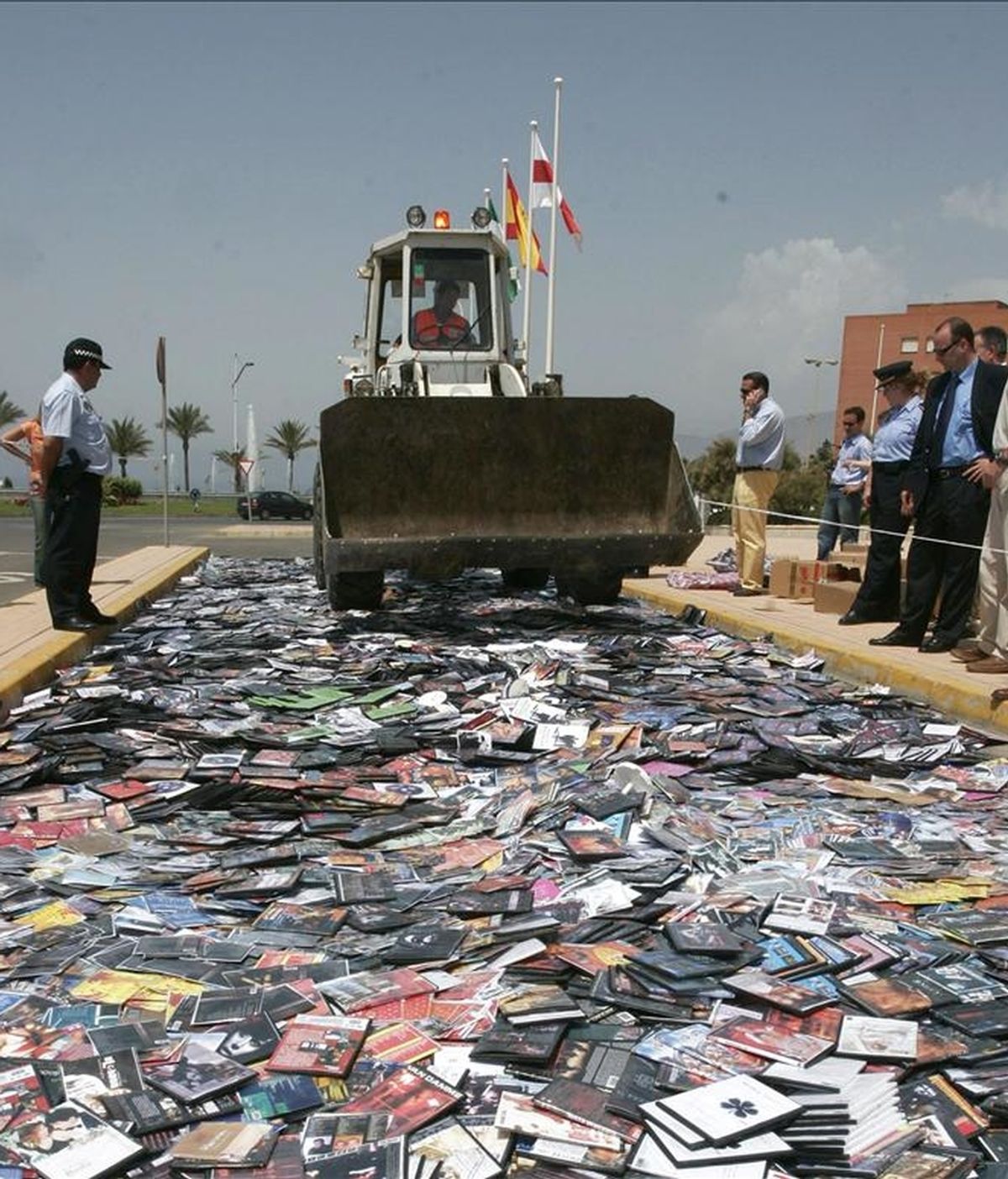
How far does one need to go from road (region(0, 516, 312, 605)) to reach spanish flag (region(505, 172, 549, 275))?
704 cm

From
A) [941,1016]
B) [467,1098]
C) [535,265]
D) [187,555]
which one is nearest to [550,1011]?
[467,1098]

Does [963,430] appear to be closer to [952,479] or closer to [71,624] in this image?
[952,479]

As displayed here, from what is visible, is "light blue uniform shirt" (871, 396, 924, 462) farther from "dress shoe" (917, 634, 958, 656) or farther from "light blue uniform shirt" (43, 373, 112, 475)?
"light blue uniform shirt" (43, 373, 112, 475)

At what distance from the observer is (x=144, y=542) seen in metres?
20.8

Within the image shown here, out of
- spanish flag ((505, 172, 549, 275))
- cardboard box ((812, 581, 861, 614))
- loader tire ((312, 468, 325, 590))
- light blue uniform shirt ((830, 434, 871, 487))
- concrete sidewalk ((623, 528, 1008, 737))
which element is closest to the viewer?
concrete sidewalk ((623, 528, 1008, 737))

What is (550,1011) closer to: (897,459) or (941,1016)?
(941,1016)

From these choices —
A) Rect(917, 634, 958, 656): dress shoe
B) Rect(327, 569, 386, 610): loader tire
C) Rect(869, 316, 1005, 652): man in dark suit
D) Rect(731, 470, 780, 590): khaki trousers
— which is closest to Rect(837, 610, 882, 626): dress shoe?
Rect(869, 316, 1005, 652): man in dark suit

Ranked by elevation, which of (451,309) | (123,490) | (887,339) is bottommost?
(123,490)

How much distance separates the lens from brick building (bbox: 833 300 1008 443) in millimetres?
82562

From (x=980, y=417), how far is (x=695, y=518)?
6.57ft

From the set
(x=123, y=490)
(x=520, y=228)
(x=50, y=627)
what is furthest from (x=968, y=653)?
(x=123, y=490)

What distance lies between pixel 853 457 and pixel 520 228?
501 inches

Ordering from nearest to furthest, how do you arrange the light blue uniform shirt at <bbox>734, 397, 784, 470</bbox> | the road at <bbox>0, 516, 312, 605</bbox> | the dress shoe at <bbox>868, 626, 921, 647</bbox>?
the dress shoe at <bbox>868, 626, 921, 647</bbox> < the light blue uniform shirt at <bbox>734, 397, 784, 470</bbox> < the road at <bbox>0, 516, 312, 605</bbox>

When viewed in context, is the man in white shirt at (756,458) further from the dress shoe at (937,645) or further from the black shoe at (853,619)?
the dress shoe at (937,645)
